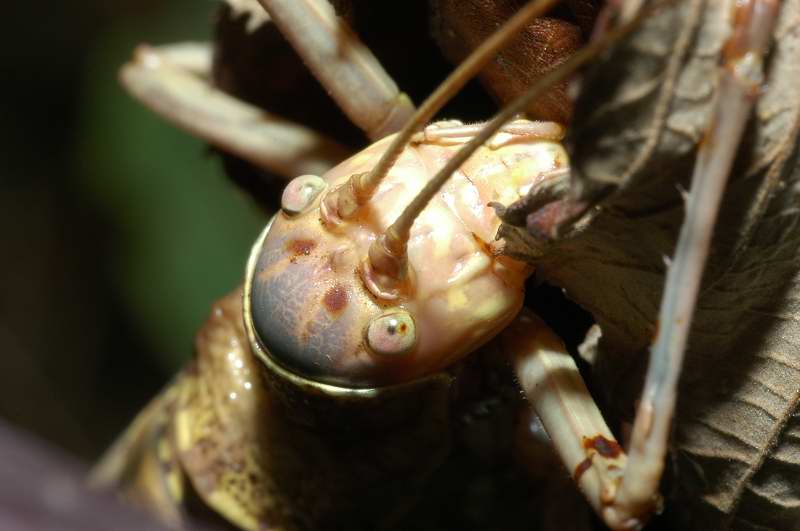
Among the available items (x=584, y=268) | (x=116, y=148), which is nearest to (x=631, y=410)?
(x=584, y=268)

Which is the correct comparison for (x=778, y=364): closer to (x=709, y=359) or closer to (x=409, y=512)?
(x=709, y=359)

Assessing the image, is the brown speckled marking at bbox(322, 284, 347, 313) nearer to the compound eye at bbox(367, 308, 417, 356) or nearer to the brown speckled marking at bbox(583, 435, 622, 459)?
the compound eye at bbox(367, 308, 417, 356)

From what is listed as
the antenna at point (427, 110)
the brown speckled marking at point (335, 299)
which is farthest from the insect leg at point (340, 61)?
the brown speckled marking at point (335, 299)

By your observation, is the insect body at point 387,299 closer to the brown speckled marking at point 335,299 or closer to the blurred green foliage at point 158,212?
the brown speckled marking at point 335,299

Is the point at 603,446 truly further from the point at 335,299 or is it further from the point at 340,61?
the point at 340,61

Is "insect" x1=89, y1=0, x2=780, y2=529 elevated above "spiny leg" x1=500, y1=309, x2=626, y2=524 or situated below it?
above

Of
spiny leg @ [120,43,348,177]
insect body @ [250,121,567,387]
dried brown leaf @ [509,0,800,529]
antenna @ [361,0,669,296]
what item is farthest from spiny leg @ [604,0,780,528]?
spiny leg @ [120,43,348,177]

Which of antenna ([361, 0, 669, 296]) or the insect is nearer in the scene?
antenna ([361, 0, 669, 296])
